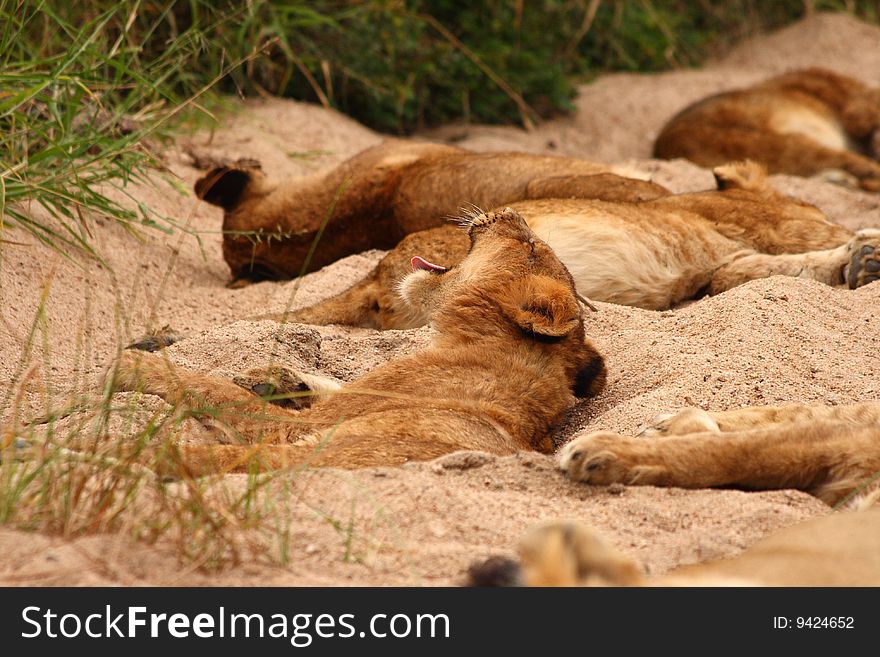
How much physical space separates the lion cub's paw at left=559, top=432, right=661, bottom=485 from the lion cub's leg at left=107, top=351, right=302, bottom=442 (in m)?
0.91

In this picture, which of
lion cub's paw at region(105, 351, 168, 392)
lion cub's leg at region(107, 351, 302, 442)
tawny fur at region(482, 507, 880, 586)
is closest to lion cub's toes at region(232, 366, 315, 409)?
lion cub's leg at region(107, 351, 302, 442)

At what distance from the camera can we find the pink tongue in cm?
495

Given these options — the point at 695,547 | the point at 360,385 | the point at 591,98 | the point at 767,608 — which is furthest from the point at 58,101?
the point at 591,98

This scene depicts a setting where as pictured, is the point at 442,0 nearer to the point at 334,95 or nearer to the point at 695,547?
the point at 334,95

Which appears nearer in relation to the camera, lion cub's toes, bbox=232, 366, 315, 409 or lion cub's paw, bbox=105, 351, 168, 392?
lion cub's paw, bbox=105, 351, 168, 392

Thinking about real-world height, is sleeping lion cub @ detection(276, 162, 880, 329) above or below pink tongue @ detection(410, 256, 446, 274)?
below

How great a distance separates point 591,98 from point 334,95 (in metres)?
2.53

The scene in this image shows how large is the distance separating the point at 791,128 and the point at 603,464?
6.97 m

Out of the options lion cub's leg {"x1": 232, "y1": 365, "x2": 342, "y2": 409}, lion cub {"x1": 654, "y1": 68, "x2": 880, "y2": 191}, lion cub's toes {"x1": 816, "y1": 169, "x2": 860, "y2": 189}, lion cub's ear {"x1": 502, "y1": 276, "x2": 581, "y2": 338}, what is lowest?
lion cub's toes {"x1": 816, "y1": 169, "x2": 860, "y2": 189}

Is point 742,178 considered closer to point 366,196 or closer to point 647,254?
point 647,254

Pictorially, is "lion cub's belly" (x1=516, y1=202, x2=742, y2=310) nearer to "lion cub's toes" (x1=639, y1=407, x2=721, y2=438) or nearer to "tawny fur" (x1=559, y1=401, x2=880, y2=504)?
"lion cub's toes" (x1=639, y1=407, x2=721, y2=438)

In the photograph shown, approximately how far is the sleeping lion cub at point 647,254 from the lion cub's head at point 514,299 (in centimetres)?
74

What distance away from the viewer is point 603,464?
3.49 meters

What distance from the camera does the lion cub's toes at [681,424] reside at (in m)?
3.80
